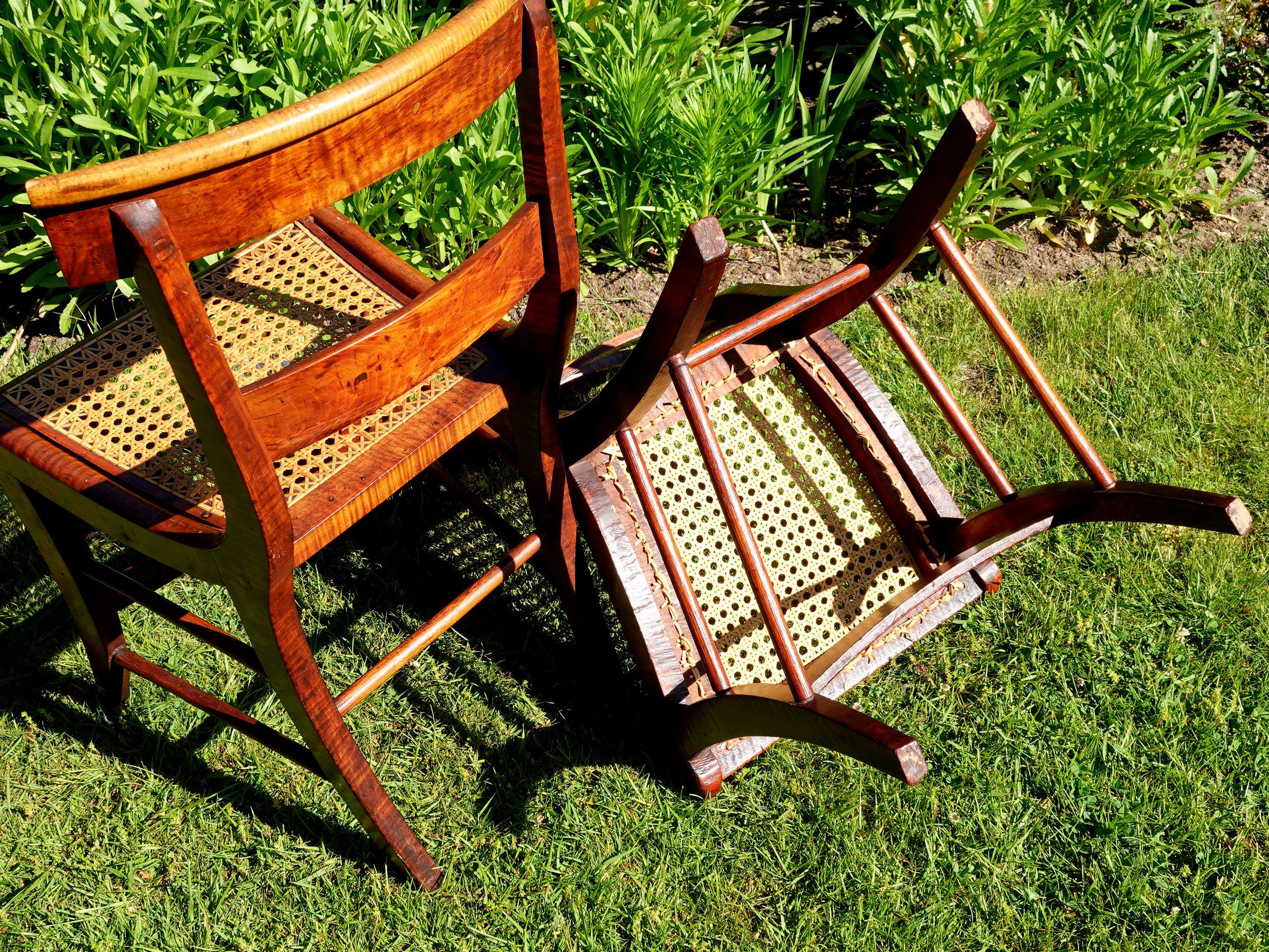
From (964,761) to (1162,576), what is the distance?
0.67 metres

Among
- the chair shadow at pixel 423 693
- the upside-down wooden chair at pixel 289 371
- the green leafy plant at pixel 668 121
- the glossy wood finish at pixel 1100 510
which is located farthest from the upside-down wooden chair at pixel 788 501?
the green leafy plant at pixel 668 121

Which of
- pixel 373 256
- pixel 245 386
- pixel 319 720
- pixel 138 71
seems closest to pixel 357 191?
pixel 245 386

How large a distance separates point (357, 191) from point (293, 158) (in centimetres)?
14

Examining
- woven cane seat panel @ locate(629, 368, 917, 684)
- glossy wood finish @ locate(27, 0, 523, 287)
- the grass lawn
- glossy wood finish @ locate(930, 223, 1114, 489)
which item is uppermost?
glossy wood finish @ locate(27, 0, 523, 287)

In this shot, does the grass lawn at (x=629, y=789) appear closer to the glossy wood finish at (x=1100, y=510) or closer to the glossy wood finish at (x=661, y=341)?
the glossy wood finish at (x=1100, y=510)

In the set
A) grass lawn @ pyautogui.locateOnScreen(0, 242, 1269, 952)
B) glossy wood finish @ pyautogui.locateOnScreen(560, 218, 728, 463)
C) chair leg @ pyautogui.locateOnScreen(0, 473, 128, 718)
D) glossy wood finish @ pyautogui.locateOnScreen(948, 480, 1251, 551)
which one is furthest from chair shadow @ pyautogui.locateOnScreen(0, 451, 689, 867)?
glossy wood finish @ pyautogui.locateOnScreen(948, 480, 1251, 551)

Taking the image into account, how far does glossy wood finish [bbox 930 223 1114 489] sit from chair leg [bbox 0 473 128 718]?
4.83 feet

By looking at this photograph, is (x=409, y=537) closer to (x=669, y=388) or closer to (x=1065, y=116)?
(x=669, y=388)

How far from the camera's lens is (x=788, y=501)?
210 cm

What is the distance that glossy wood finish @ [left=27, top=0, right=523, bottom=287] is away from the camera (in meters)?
0.91

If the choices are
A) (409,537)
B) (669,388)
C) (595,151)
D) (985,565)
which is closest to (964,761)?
(985,565)

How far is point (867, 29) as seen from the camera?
131 inches

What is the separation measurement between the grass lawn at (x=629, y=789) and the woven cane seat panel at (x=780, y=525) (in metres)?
0.27

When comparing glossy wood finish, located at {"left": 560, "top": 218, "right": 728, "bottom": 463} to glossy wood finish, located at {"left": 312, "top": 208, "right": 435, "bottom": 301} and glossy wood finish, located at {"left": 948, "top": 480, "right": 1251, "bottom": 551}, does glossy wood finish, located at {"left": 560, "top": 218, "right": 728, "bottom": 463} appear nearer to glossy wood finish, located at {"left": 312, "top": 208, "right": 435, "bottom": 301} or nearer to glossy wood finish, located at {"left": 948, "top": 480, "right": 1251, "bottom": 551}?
glossy wood finish, located at {"left": 312, "top": 208, "right": 435, "bottom": 301}
